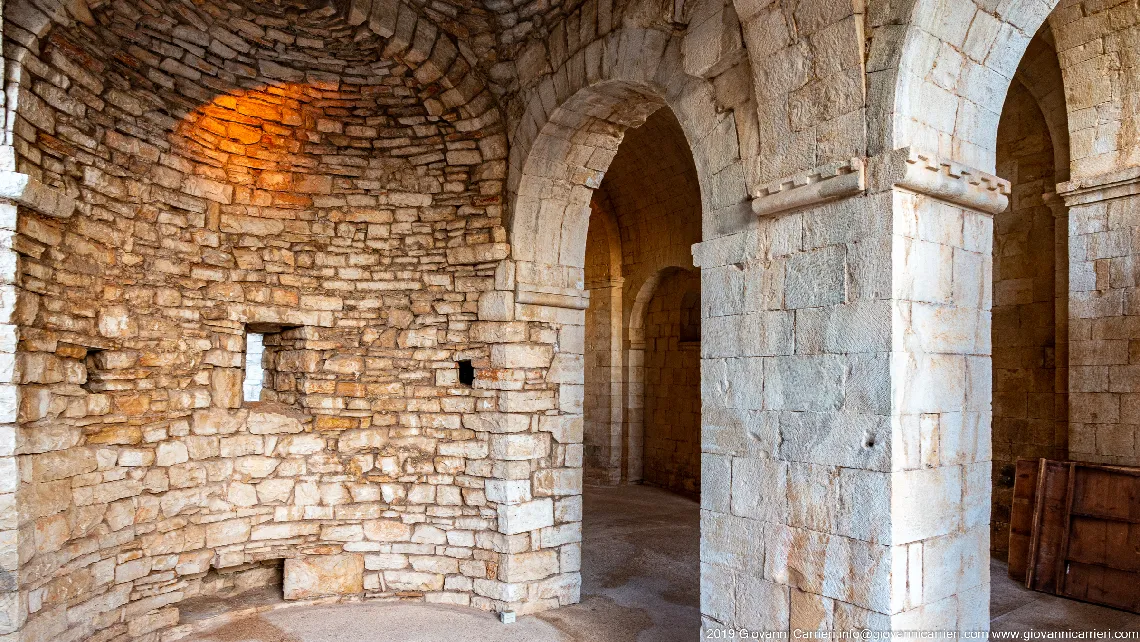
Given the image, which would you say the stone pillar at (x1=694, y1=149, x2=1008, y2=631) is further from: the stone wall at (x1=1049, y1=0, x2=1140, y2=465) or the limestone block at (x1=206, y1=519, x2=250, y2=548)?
the limestone block at (x1=206, y1=519, x2=250, y2=548)

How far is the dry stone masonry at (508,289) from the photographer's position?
286 cm

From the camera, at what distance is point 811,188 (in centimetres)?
295

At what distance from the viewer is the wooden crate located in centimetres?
476

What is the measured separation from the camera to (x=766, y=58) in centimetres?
315

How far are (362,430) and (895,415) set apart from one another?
390cm

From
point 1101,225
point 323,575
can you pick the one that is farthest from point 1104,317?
point 323,575

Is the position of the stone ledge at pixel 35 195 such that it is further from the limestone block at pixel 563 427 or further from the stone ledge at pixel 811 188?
the stone ledge at pixel 811 188

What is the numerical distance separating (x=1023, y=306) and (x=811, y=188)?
4.30m

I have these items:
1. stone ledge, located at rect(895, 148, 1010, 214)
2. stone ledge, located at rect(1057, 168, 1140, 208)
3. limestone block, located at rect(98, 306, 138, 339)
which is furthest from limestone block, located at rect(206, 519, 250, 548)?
stone ledge, located at rect(1057, 168, 1140, 208)

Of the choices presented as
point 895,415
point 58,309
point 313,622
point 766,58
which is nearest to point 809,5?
point 766,58

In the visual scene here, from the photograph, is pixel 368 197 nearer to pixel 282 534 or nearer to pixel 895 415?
pixel 282 534

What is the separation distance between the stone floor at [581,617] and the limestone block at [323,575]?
4.9 inches

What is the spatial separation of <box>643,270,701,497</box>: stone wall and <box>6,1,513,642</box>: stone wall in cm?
504

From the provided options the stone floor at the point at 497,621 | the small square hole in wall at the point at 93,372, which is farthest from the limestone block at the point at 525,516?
the small square hole in wall at the point at 93,372
